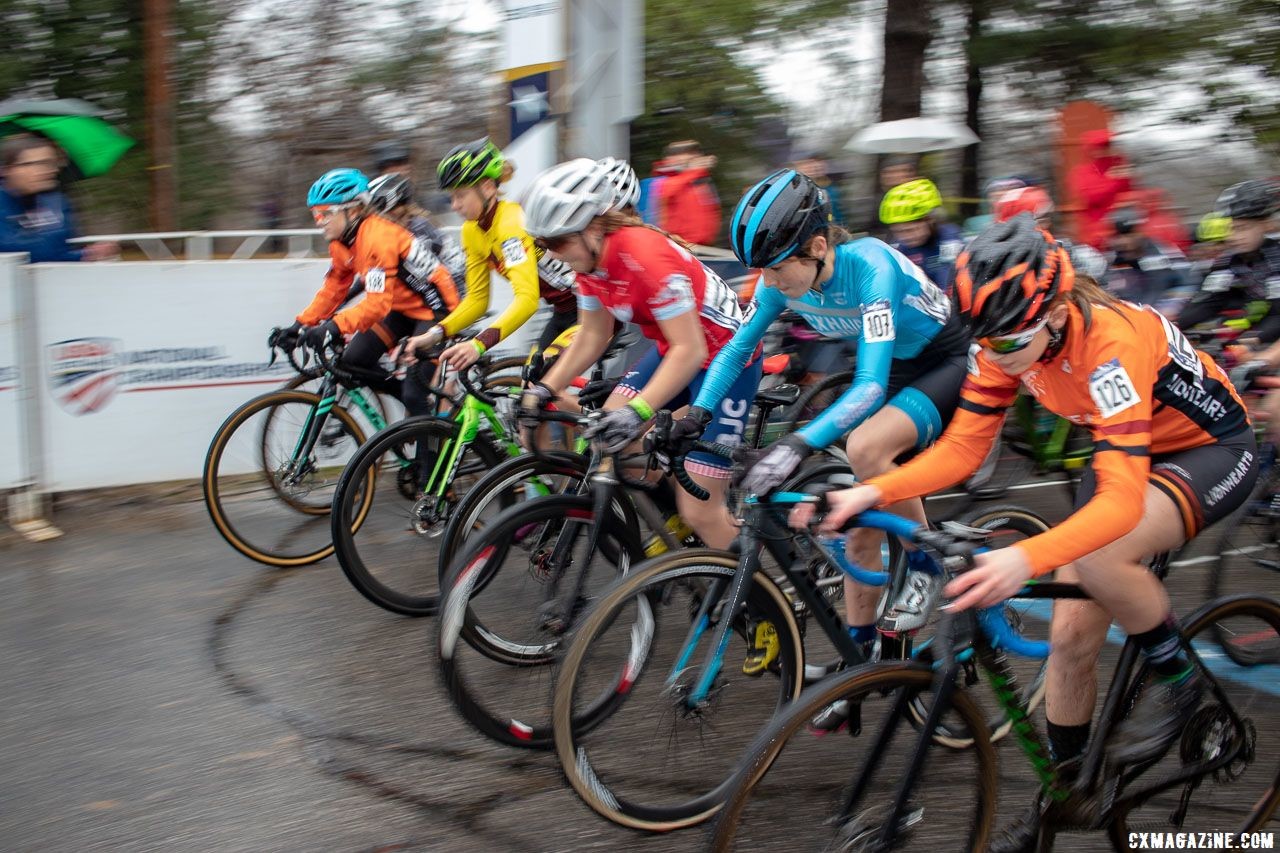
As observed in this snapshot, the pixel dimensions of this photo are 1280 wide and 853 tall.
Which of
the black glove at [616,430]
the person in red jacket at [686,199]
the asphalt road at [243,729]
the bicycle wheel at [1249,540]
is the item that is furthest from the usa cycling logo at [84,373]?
the bicycle wheel at [1249,540]

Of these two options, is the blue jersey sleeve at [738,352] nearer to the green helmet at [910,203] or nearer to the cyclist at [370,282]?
the cyclist at [370,282]

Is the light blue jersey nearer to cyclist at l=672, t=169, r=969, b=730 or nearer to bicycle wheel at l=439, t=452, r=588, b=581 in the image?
cyclist at l=672, t=169, r=969, b=730

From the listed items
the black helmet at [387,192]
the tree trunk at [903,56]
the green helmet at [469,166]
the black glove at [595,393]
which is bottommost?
the black glove at [595,393]

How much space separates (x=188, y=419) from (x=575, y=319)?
2.87 meters

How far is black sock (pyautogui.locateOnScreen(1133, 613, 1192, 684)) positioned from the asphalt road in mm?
690

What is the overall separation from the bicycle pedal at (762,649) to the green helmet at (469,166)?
10.6ft

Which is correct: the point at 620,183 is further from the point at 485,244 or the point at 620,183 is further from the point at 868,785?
the point at 868,785

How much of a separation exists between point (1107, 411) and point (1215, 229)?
18.3 ft

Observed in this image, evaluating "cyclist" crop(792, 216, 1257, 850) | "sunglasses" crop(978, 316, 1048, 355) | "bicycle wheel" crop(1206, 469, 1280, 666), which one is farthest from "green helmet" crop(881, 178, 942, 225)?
"sunglasses" crop(978, 316, 1048, 355)

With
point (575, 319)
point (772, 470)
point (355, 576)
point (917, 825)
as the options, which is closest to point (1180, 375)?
point (772, 470)

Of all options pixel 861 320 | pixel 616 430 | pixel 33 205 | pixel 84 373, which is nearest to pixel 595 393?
pixel 616 430

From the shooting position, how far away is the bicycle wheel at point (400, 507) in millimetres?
5098

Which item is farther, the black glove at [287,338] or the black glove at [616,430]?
the black glove at [287,338]

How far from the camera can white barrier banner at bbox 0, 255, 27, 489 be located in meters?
6.95
